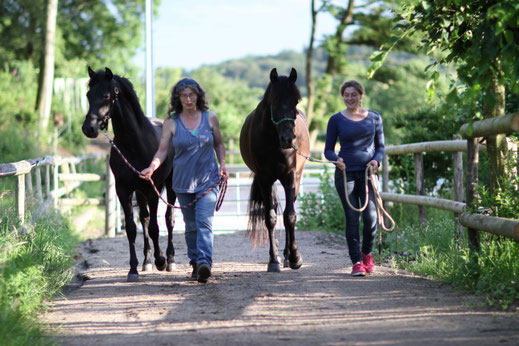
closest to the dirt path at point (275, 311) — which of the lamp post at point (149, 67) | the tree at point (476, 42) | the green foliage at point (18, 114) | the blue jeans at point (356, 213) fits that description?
the blue jeans at point (356, 213)

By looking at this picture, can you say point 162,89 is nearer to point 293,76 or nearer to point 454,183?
point 454,183

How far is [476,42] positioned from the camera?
4484 mm

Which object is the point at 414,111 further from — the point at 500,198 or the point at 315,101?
the point at 315,101

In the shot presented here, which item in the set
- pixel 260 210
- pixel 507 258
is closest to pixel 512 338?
pixel 507 258

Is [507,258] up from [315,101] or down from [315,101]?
A: down

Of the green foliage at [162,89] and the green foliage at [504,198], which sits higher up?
the green foliage at [162,89]

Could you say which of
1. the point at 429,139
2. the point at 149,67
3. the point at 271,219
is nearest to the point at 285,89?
the point at 271,219

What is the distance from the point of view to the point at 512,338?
3.70 meters

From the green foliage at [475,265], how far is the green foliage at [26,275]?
3.17 m

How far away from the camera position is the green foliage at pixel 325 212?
1073 centimetres

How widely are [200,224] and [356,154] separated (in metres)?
1.64

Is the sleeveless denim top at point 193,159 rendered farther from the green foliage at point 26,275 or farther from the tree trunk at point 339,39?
the tree trunk at point 339,39

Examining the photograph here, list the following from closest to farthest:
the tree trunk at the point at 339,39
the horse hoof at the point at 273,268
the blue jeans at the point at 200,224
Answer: the blue jeans at the point at 200,224
the horse hoof at the point at 273,268
the tree trunk at the point at 339,39

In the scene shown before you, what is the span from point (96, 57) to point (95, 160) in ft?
53.0
